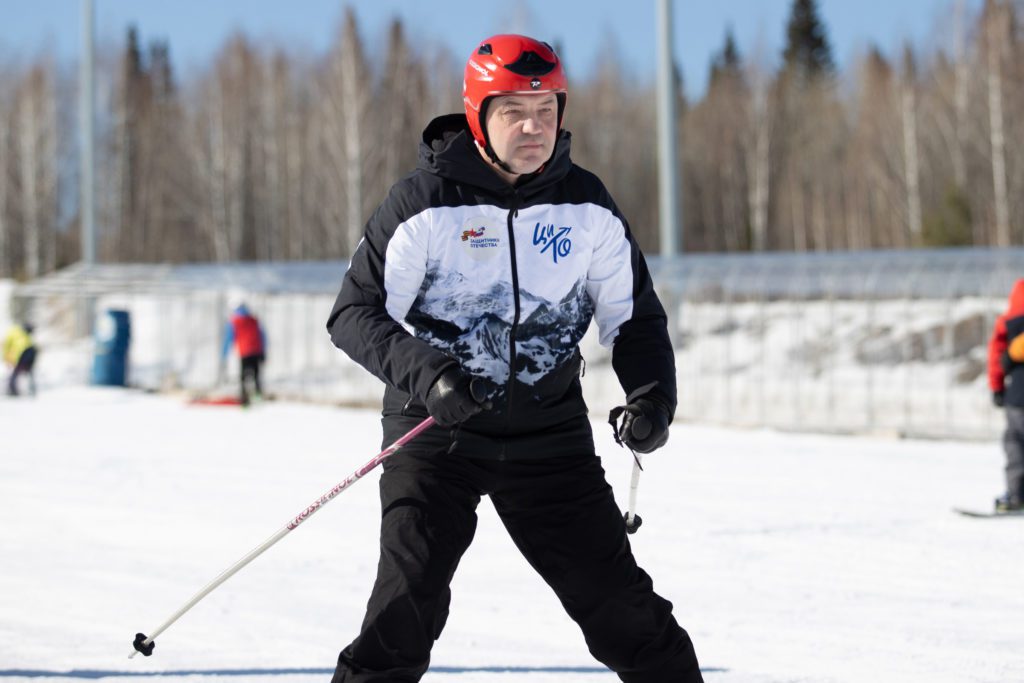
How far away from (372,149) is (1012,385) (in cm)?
3293

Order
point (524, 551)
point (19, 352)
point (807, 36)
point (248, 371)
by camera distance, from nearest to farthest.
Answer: point (524, 551)
point (248, 371)
point (19, 352)
point (807, 36)

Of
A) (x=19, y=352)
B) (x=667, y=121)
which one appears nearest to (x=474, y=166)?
(x=667, y=121)

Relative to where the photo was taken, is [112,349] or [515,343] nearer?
[515,343]

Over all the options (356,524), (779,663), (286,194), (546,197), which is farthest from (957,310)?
(286,194)

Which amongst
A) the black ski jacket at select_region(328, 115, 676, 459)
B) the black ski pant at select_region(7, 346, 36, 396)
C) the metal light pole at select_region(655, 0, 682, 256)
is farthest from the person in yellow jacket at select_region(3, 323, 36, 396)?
the black ski jacket at select_region(328, 115, 676, 459)

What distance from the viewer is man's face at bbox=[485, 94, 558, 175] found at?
284 centimetres

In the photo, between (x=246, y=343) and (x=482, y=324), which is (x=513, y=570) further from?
(x=246, y=343)

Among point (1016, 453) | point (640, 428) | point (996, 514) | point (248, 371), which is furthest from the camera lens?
point (248, 371)

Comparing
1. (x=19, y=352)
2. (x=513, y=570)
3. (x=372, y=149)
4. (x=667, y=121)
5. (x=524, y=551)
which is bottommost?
(x=513, y=570)

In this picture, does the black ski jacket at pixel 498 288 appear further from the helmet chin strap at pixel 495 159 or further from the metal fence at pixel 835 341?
the metal fence at pixel 835 341

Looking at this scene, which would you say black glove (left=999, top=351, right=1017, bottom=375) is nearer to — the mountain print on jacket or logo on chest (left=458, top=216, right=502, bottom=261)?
the mountain print on jacket

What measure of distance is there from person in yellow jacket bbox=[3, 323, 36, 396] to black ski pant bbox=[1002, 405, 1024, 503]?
46.1 ft

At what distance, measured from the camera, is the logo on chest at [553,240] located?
2.88 metres

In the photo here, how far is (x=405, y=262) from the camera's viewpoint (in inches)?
109
